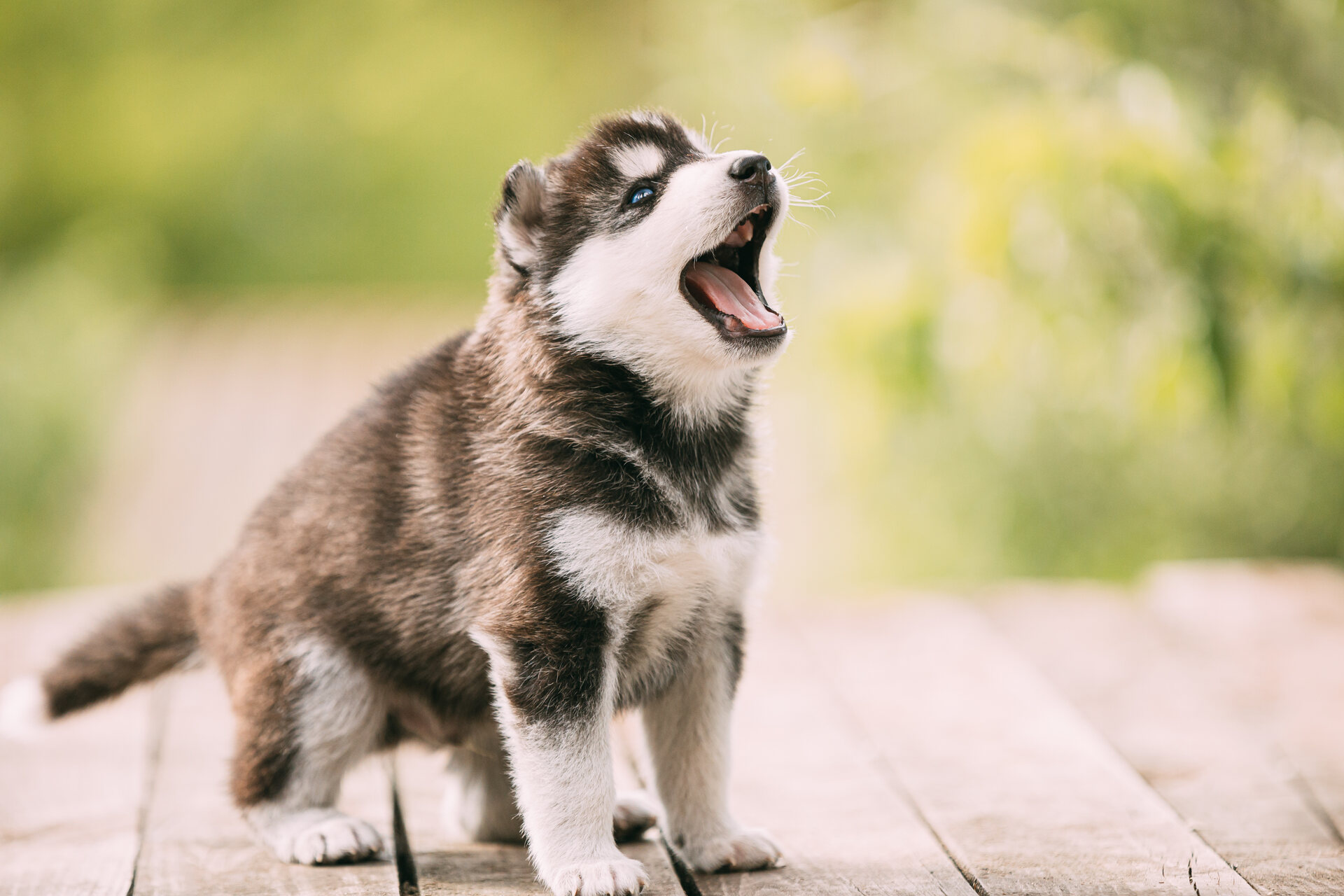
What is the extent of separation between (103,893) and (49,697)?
26.1 inches

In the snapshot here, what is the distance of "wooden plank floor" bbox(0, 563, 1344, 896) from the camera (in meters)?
2.86

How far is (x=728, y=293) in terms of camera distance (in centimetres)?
287

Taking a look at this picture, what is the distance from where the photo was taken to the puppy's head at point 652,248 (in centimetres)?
274

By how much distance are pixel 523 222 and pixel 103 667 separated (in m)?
1.49

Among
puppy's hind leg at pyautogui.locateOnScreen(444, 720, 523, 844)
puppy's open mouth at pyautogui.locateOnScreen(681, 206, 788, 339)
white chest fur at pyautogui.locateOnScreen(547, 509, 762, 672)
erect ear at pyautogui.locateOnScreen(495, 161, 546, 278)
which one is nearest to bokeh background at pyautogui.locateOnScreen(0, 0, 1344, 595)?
puppy's open mouth at pyautogui.locateOnScreen(681, 206, 788, 339)

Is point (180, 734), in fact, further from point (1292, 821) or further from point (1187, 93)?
point (1187, 93)

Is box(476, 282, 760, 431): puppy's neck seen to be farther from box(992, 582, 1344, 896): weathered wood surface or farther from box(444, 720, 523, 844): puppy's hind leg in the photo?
box(992, 582, 1344, 896): weathered wood surface

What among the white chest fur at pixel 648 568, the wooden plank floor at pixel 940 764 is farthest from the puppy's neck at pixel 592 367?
the wooden plank floor at pixel 940 764

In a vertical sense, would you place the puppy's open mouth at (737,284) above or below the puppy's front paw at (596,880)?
above

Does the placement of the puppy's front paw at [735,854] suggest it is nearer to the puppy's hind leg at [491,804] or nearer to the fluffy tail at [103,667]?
the puppy's hind leg at [491,804]

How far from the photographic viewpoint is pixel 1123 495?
6785 mm

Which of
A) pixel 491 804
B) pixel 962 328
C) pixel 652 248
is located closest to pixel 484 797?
pixel 491 804

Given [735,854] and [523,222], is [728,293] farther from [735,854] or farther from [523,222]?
[735,854]

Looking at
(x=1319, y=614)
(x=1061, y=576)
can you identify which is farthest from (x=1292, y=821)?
(x=1061, y=576)
